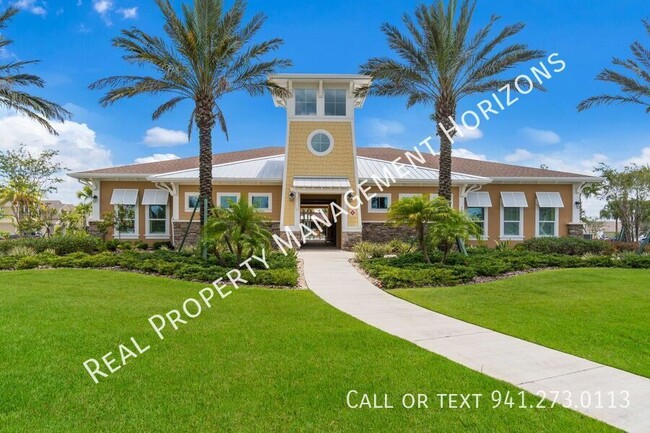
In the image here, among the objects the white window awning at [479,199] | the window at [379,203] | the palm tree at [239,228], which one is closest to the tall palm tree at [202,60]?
the palm tree at [239,228]

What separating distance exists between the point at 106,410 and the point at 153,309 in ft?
12.8

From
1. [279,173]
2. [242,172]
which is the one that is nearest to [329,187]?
[279,173]

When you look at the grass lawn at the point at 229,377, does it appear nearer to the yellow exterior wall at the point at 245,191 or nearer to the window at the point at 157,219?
the yellow exterior wall at the point at 245,191

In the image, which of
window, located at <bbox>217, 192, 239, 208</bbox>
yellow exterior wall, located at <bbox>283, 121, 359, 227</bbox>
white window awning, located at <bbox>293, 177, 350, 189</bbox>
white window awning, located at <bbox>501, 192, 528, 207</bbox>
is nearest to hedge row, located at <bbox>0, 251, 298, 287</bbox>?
white window awning, located at <bbox>293, 177, 350, 189</bbox>

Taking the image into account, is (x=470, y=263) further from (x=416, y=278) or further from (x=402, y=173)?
(x=402, y=173)

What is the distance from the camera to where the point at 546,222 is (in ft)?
68.6

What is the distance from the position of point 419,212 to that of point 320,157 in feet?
28.8

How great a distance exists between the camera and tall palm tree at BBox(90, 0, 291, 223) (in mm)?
13141

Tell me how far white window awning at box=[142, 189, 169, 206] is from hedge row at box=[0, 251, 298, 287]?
24.9ft

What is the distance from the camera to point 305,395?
3713 mm

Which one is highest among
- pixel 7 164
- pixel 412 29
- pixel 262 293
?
pixel 412 29

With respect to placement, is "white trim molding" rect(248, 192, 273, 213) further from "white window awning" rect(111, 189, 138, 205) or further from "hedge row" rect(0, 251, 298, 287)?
"hedge row" rect(0, 251, 298, 287)

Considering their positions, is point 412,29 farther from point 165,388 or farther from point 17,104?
point 17,104

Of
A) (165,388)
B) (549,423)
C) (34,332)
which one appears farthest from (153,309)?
(549,423)
